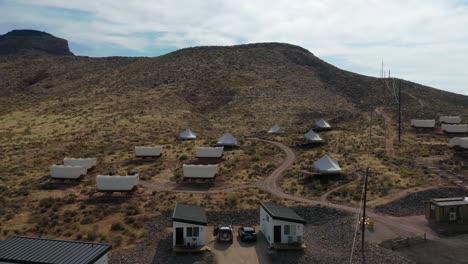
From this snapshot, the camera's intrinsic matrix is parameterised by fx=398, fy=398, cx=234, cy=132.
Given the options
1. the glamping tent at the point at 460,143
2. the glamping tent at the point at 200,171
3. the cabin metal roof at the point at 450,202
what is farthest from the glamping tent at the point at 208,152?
the glamping tent at the point at 460,143

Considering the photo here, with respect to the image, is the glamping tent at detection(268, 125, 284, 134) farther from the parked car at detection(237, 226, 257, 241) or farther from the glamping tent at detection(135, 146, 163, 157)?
the parked car at detection(237, 226, 257, 241)

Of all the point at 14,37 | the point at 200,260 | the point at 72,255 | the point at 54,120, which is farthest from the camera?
the point at 14,37

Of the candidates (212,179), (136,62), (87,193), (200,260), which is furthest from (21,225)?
(136,62)

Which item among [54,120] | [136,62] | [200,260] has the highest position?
[136,62]

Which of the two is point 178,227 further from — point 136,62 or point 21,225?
point 136,62

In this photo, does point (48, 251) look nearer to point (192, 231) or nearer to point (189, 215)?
point (192, 231)

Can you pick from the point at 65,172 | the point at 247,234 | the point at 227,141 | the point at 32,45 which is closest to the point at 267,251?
the point at 247,234
